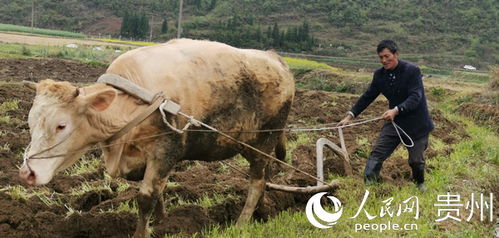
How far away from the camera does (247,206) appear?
5207mm

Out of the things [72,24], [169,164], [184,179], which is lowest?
[72,24]

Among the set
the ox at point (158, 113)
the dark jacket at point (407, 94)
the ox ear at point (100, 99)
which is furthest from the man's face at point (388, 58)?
the ox ear at point (100, 99)

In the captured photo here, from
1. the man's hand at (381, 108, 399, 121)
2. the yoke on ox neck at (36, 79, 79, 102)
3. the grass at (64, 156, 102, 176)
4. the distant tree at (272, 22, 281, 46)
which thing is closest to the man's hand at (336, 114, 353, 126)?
the man's hand at (381, 108, 399, 121)

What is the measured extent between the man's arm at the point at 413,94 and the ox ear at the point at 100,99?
3.50m

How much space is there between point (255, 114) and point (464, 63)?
6209cm

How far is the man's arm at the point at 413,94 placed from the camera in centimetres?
605

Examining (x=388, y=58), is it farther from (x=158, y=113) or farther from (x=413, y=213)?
(x=158, y=113)

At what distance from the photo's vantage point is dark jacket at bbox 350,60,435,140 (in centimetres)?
610

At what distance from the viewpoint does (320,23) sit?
82.8 meters

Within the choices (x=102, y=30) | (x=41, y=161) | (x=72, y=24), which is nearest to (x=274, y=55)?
(x=41, y=161)

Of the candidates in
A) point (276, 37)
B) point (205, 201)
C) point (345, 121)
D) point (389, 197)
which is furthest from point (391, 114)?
point (276, 37)

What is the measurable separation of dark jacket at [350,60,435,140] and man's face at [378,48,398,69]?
118 millimetres

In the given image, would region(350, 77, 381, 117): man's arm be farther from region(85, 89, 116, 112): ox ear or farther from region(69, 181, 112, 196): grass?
region(85, 89, 116, 112): ox ear

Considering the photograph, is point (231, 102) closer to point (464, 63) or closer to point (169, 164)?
point (169, 164)
